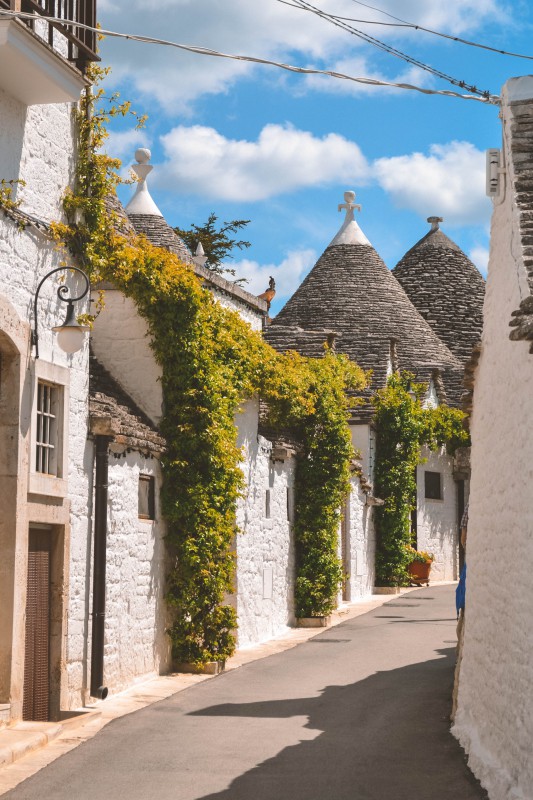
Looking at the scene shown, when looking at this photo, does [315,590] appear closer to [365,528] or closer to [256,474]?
[256,474]

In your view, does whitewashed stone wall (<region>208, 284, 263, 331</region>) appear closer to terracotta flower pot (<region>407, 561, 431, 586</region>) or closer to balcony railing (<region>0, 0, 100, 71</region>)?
balcony railing (<region>0, 0, 100, 71</region>)

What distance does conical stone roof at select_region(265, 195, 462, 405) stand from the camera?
30.3 meters

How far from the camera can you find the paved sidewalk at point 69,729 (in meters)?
8.88

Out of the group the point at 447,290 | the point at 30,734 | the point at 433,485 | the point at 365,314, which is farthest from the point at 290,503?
the point at 447,290

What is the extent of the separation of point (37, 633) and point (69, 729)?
96 centimetres

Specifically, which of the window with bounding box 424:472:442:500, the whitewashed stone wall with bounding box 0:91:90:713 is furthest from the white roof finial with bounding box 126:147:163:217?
the window with bounding box 424:472:442:500

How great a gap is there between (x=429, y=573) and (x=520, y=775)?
72.2 feet

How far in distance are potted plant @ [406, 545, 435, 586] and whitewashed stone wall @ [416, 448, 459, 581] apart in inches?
33.9

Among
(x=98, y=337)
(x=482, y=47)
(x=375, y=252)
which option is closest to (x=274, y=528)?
(x=98, y=337)

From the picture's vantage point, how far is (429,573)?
29016 mm

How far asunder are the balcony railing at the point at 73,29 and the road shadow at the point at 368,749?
22.0ft

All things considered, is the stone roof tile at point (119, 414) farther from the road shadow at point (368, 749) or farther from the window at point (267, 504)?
the window at point (267, 504)

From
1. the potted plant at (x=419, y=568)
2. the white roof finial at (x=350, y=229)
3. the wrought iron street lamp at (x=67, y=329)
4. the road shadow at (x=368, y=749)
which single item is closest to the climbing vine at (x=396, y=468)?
the potted plant at (x=419, y=568)

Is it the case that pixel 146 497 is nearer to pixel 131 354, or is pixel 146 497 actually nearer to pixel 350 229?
pixel 131 354
